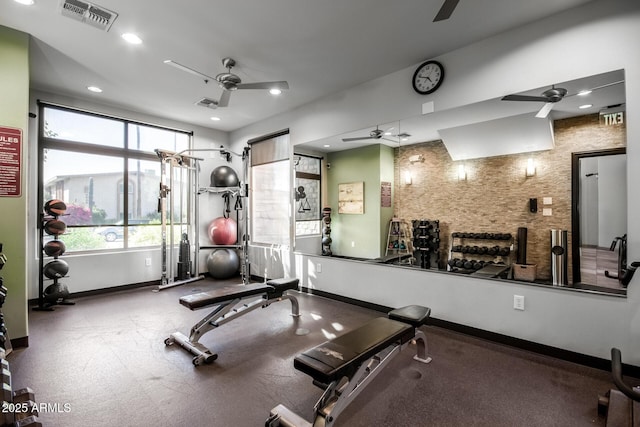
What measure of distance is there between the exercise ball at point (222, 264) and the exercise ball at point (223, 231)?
0.20 metres

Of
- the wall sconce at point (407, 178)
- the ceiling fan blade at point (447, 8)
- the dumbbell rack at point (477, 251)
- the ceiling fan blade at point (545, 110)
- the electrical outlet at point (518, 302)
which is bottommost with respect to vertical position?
the electrical outlet at point (518, 302)

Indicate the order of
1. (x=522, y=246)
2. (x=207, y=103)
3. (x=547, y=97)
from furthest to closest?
1. (x=207, y=103)
2. (x=522, y=246)
3. (x=547, y=97)

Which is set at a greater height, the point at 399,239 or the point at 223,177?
the point at 223,177

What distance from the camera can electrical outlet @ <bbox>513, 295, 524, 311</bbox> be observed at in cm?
275

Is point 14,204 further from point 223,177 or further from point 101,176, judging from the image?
point 223,177

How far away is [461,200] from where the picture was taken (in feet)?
12.6

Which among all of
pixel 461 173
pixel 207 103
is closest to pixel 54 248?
pixel 207 103

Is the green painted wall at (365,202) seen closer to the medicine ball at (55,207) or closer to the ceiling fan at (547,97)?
the ceiling fan at (547,97)

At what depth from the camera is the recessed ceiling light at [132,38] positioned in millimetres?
2920

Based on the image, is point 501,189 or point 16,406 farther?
point 501,189

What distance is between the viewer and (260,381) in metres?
2.23

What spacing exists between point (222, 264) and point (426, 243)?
3747 millimetres

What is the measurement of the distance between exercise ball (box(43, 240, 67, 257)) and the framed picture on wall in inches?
157

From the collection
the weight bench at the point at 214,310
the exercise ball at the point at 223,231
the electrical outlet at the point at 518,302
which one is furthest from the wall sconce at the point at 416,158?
the exercise ball at the point at 223,231
